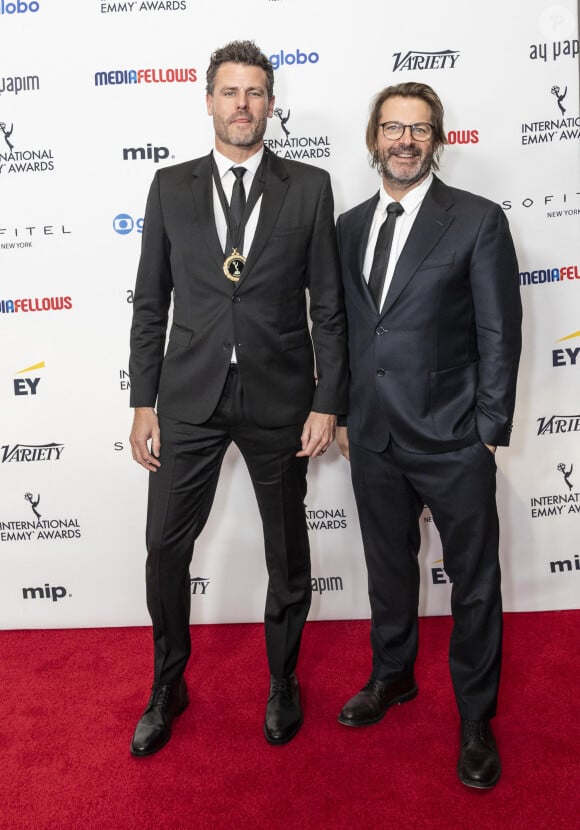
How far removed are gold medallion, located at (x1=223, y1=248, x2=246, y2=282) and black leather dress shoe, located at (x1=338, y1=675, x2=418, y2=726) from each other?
143 centimetres

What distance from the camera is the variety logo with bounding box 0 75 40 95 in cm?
301

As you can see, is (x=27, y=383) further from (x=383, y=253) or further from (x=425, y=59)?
(x=425, y=59)

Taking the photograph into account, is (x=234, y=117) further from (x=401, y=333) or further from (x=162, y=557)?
(x=162, y=557)

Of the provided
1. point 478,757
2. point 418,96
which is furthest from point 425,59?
point 478,757

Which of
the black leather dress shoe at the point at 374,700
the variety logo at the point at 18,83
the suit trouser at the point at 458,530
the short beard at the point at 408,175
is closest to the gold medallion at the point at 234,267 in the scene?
the short beard at the point at 408,175

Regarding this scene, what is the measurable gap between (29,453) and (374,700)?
5.65 feet

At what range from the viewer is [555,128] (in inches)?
118

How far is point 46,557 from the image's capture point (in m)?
3.40

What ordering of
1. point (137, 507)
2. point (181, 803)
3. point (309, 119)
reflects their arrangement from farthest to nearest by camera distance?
1. point (137, 507)
2. point (309, 119)
3. point (181, 803)

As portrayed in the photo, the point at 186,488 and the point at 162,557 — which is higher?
the point at 186,488

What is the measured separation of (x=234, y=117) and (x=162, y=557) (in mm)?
1352

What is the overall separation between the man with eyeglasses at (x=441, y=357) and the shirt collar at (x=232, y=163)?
346mm

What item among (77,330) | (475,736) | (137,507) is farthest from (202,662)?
(77,330)

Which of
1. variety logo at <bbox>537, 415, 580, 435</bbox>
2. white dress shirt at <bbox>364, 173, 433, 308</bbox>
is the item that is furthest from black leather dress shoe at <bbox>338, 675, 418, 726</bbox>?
white dress shirt at <bbox>364, 173, 433, 308</bbox>
